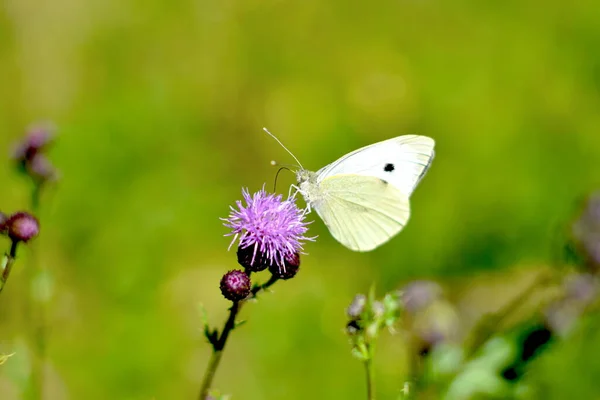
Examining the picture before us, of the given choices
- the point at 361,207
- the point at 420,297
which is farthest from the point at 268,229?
the point at 420,297

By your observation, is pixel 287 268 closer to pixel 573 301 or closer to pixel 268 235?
pixel 268 235

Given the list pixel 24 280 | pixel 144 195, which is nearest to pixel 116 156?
pixel 144 195

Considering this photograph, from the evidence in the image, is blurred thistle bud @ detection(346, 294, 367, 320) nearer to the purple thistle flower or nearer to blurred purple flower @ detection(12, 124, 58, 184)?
the purple thistle flower

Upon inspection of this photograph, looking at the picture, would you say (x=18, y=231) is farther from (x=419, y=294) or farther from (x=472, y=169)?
(x=472, y=169)

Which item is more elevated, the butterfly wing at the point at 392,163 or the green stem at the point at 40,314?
the butterfly wing at the point at 392,163

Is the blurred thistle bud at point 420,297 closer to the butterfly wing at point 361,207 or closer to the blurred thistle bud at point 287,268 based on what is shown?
the butterfly wing at point 361,207

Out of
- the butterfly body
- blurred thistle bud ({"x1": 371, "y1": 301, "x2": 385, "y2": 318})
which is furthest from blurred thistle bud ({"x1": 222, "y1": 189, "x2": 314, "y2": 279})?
blurred thistle bud ({"x1": 371, "y1": 301, "x2": 385, "y2": 318})

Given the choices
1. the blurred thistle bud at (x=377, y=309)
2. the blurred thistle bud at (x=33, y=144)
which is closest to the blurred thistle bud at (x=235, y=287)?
the blurred thistle bud at (x=377, y=309)

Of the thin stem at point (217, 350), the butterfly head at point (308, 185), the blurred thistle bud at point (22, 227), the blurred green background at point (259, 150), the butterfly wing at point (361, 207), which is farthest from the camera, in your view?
the blurred green background at point (259, 150)

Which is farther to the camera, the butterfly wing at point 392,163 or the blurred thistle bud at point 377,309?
the butterfly wing at point 392,163
